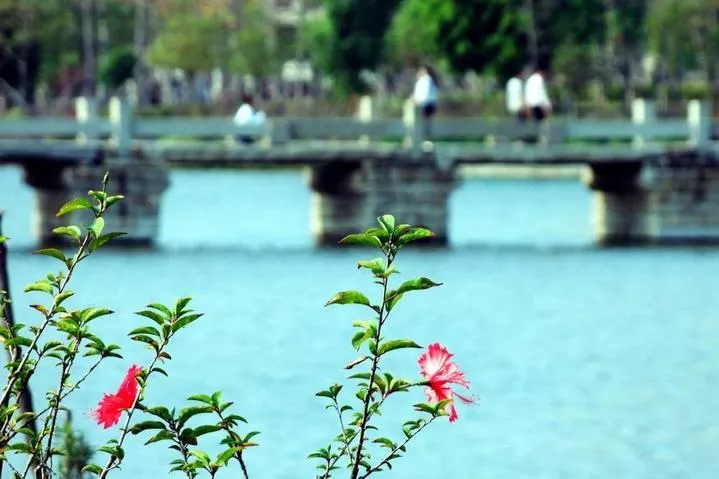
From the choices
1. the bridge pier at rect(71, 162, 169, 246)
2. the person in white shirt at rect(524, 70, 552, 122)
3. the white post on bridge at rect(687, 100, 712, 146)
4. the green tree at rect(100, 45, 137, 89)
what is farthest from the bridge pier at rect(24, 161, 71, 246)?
the green tree at rect(100, 45, 137, 89)

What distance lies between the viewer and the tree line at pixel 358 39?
6988 cm

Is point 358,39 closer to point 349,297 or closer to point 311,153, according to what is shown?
point 311,153

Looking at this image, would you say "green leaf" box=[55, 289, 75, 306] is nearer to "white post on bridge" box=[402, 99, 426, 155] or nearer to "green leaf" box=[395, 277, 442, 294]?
"green leaf" box=[395, 277, 442, 294]

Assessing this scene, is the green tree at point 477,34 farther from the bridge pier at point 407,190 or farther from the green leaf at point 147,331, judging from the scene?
the green leaf at point 147,331

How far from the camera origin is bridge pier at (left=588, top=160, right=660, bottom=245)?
39.8 meters

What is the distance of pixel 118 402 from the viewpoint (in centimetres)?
713

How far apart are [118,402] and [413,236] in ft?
3.50

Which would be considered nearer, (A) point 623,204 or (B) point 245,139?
(B) point 245,139

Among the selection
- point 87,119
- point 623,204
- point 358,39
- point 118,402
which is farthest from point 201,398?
point 358,39

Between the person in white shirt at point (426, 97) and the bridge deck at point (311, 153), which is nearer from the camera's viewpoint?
the bridge deck at point (311, 153)

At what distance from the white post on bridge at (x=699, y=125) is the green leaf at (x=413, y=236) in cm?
3292

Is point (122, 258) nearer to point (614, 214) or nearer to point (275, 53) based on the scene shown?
point (614, 214)

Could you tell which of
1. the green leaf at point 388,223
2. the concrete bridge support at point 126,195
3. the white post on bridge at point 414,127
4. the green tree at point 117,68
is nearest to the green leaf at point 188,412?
the green leaf at point 388,223

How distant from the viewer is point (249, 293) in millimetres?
35406
